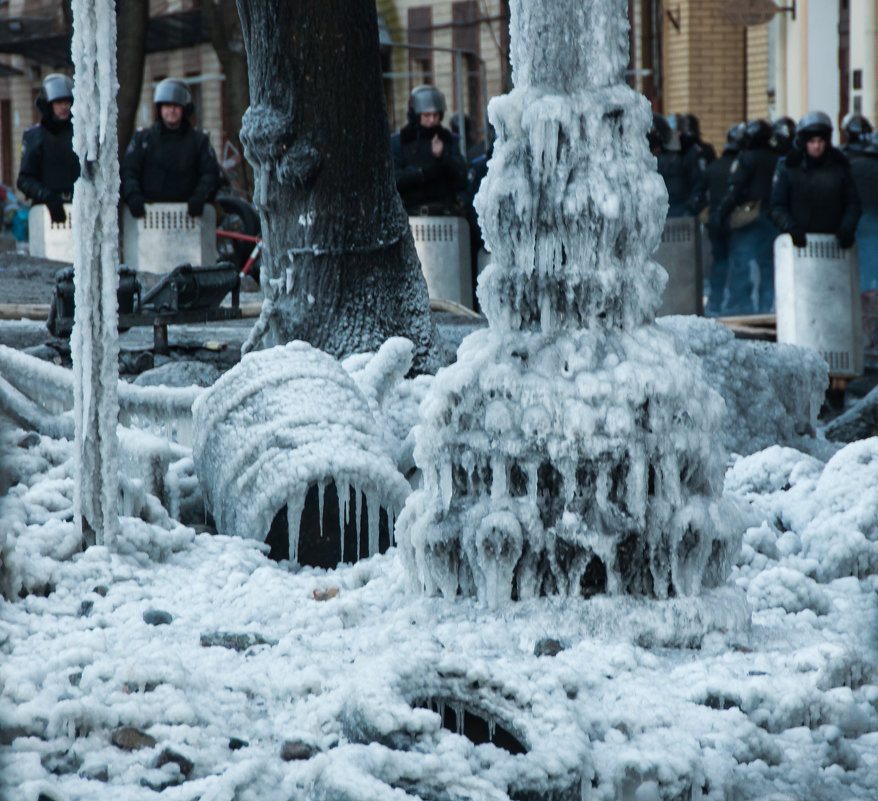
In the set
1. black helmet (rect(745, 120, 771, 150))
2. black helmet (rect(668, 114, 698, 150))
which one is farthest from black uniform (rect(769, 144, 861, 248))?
black helmet (rect(668, 114, 698, 150))

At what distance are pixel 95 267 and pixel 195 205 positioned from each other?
320 inches

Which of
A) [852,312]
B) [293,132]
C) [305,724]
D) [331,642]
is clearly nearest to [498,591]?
[331,642]

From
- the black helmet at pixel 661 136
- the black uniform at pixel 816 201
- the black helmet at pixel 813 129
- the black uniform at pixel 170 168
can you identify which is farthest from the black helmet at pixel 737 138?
the black uniform at pixel 170 168

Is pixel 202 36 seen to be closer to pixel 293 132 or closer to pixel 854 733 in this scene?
pixel 293 132

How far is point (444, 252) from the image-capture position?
11406 mm

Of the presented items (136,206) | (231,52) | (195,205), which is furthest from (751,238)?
(231,52)

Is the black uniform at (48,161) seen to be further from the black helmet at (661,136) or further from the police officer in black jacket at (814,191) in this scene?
the police officer in black jacket at (814,191)

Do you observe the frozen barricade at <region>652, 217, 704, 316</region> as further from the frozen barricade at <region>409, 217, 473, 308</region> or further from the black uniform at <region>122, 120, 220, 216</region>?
the black uniform at <region>122, 120, 220, 216</region>

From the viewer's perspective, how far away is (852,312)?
10344 millimetres

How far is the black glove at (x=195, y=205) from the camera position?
469 inches

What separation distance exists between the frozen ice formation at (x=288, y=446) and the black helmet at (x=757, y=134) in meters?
8.71

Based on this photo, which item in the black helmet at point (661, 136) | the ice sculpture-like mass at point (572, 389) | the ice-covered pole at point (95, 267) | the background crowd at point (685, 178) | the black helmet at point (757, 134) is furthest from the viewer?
the black helmet at point (757, 134)

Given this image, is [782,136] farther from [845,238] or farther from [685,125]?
[845,238]

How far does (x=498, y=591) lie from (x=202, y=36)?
2818 cm
